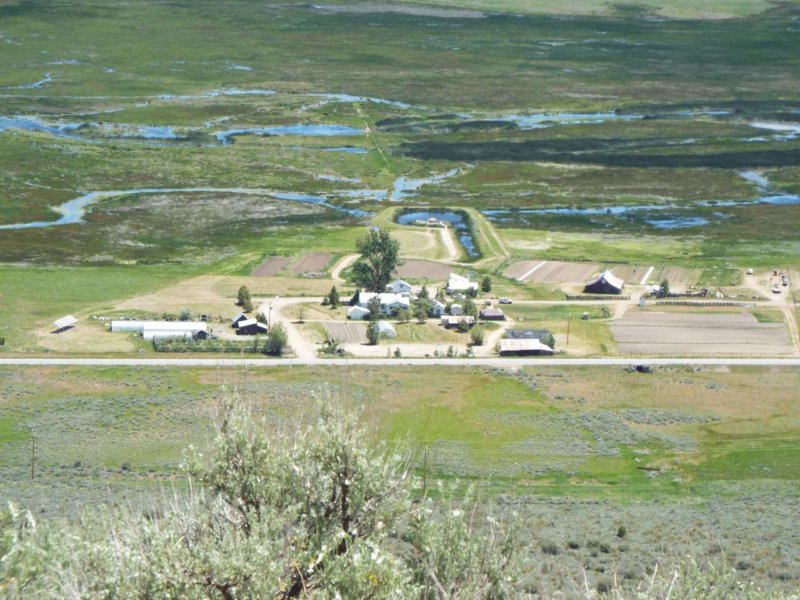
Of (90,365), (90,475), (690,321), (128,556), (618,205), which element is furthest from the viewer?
(618,205)

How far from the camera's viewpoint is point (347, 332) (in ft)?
293

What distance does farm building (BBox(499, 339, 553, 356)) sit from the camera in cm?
8481

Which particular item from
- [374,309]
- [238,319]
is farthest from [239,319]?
[374,309]

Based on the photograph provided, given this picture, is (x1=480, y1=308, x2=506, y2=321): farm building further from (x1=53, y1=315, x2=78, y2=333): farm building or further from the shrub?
the shrub

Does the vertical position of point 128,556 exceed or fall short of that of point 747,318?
it exceeds it

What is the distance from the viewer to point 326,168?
159 meters

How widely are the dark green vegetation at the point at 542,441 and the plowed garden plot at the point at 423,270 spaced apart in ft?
91.6

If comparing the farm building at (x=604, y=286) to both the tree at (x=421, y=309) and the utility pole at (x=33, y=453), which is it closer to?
the tree at (x=421, y=309)

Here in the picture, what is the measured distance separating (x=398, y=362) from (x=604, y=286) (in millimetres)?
26938

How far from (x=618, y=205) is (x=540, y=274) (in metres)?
36.1

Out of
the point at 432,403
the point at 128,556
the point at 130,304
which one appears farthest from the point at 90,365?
the point at 128,556

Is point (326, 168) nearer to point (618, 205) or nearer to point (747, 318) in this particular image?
point (618, 205)

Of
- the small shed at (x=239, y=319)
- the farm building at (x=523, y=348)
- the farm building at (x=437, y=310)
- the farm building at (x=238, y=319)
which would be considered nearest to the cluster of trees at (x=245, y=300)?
the farm building at (x=238, y=319)

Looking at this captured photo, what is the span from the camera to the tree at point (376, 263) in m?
102
